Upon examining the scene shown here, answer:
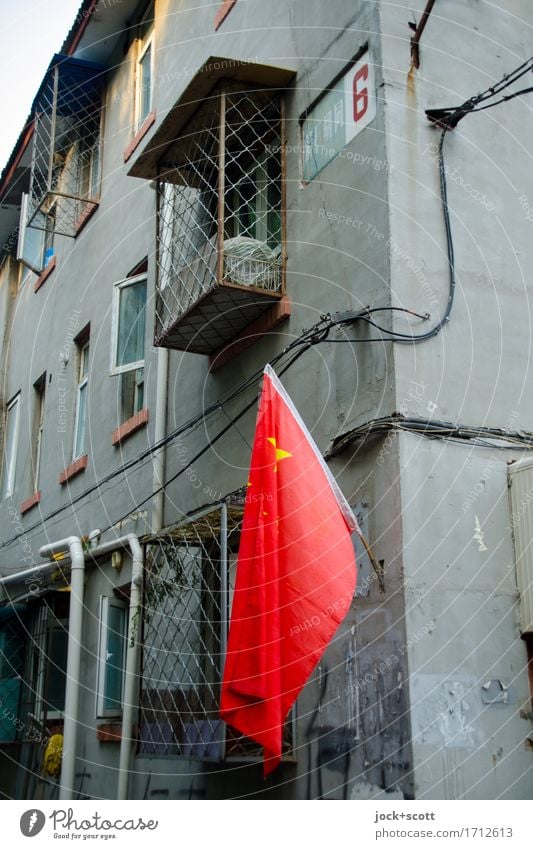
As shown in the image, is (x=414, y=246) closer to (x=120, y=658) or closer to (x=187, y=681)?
(x=187, y=681)

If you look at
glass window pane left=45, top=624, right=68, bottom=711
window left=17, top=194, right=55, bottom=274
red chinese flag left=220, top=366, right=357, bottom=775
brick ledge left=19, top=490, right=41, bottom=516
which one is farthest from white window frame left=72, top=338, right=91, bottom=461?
red chinese flag left=220, top=366, right=357, bottom=775

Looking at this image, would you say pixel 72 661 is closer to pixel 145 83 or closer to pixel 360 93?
pixel 360 93

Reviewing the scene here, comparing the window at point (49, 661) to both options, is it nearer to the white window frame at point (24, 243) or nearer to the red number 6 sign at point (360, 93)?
the white window frame at point (24, 243)

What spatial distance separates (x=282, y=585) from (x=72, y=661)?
5058 mm

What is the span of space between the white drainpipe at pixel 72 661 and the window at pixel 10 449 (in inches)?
188

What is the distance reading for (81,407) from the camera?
43.2 feet

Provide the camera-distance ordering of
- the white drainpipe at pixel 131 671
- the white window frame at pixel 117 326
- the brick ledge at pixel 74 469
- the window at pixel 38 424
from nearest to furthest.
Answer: the white drainpipe at pixel 131 671
the white window frame at pixel 117 326
the brick ledge at pixel 74 469
the window at pixel 38 424

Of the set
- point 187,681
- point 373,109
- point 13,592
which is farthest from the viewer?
point 13,592

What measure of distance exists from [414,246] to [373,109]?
1.18 m

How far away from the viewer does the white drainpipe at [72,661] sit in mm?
9938

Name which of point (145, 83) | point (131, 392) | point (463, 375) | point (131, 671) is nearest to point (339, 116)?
point (463, 375)

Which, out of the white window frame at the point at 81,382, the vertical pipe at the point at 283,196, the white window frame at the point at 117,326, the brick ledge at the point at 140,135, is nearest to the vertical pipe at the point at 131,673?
the white window frame at the point at 117,326

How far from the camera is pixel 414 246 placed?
7.02 meters

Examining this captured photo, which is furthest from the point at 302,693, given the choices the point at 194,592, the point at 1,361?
the point at 1,361
